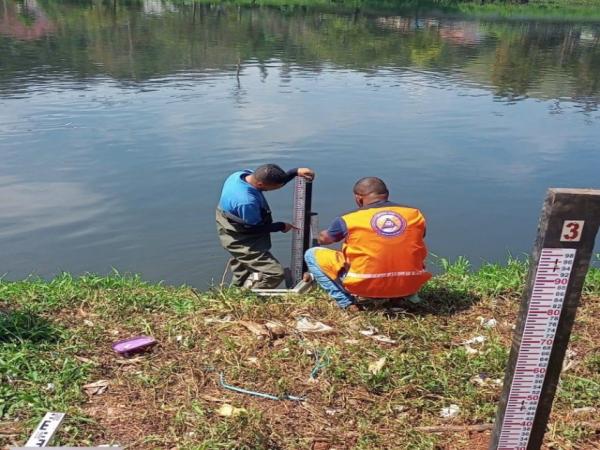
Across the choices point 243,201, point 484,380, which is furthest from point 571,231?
point 243,201

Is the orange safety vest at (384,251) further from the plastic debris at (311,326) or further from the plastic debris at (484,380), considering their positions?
the plastic debris at (484,380)

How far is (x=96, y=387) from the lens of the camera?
3.76 metres

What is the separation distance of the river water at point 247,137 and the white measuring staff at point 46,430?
165 inches

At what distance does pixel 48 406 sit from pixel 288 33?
114ft

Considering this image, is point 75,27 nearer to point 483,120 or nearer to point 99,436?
point 483,120

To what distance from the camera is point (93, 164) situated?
11570 mm

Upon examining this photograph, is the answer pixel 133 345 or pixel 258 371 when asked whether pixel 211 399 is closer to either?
pixel 258 371

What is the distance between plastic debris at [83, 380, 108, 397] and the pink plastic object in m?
0.36

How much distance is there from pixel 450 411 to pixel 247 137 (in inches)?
425

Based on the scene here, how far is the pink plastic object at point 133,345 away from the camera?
164 inches

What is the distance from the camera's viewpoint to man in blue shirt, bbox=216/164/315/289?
5977mm

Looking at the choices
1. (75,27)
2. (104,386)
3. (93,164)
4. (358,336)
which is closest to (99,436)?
(104,386)

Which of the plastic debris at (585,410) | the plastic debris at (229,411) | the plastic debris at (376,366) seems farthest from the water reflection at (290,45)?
the plastic debris at (229,411)

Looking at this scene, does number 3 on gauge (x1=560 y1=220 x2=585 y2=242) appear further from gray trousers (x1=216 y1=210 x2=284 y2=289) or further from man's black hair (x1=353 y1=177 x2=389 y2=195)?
gray trousers (x1=216 y1=210 x2=284 y2=289)
